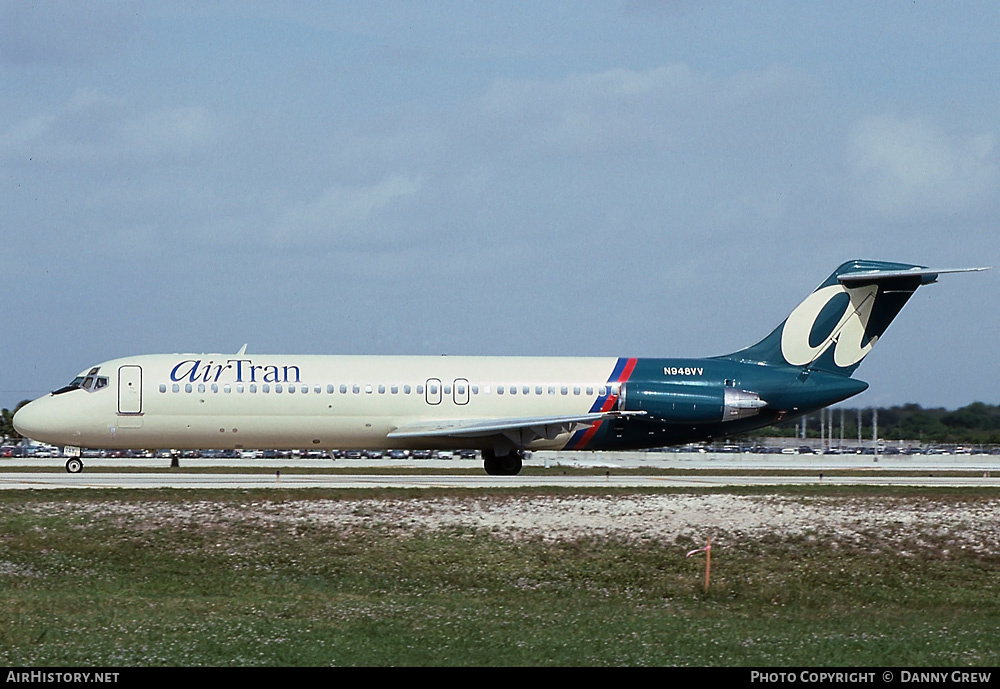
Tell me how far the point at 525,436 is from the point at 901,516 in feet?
55.4

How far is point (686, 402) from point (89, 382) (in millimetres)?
20488

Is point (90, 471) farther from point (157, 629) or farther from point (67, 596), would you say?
point (157, 629)

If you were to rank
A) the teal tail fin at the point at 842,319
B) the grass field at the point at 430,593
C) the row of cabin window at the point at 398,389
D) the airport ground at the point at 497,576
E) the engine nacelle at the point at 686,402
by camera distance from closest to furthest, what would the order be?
1. the grass field at the point at 430,593
2. the airport ground at the point at 497,576
3. the row of cabin window at the point at 398,389
4. the engine nacelle at the point at 686,402
5. the teal tail fin at the point at 842,319

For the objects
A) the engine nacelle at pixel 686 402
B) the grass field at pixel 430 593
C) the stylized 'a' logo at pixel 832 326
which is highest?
the stylized 'a' logo at pixel 832 326

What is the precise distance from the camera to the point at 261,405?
4228cm

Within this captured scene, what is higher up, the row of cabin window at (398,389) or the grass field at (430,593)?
the row of cabin window at (398,389)

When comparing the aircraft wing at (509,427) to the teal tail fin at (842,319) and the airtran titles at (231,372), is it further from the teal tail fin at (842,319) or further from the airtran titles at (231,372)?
the teal tail fin at (842,319)

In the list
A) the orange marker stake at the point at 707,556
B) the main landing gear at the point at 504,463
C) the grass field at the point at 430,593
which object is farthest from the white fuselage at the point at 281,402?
the orange marker stake at the point at 707,556

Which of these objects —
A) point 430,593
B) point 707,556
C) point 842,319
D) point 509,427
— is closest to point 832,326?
point 842,319

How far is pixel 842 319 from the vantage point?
46.1 m

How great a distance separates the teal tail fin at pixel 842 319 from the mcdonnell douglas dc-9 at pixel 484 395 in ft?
0.16

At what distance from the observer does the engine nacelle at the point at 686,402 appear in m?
44.0

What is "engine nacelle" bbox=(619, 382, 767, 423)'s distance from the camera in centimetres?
4403

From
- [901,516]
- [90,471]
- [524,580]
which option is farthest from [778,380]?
[90,471]
